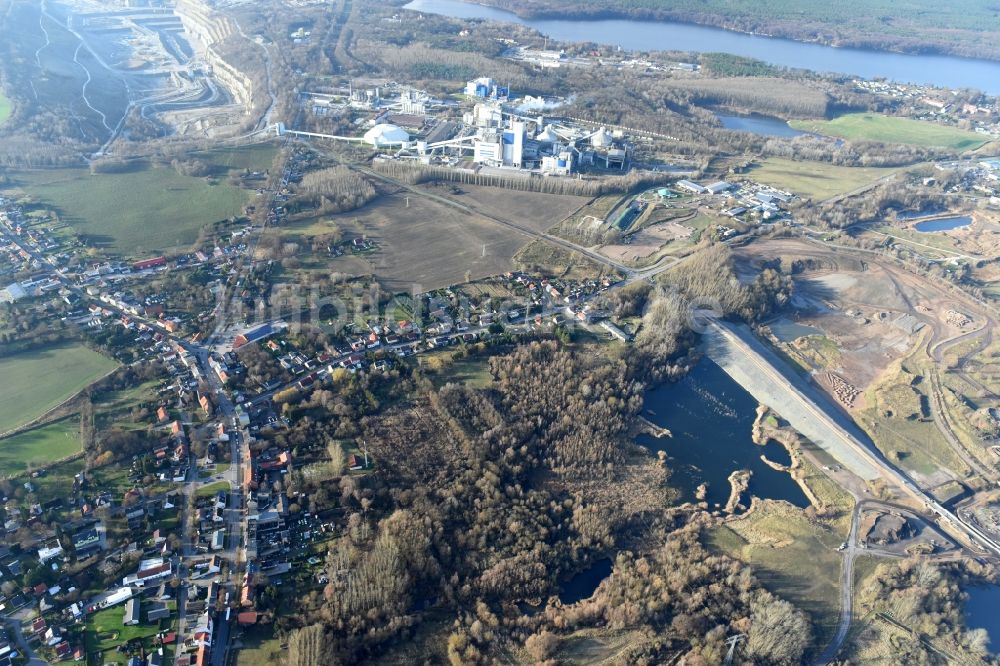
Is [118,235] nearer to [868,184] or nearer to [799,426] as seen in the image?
[799,426]

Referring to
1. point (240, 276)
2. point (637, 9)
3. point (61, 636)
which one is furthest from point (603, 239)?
point (637, 9)

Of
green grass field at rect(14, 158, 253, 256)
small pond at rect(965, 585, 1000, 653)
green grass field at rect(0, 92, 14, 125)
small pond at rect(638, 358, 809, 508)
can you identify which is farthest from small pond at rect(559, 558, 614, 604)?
green grass field at rect(0, 92, 14, 125)

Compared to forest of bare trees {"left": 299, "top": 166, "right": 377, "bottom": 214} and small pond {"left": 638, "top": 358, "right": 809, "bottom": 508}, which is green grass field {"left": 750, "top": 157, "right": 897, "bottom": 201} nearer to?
small pond {"left": 638, "top": 358, "right": 809, "bottom": 508}

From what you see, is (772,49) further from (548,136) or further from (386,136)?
(386,136)

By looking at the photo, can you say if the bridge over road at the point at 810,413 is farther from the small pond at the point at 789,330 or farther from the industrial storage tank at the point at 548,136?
the industrial storage tank at the point at 548,136

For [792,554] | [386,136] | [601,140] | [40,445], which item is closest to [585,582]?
[792,554]
